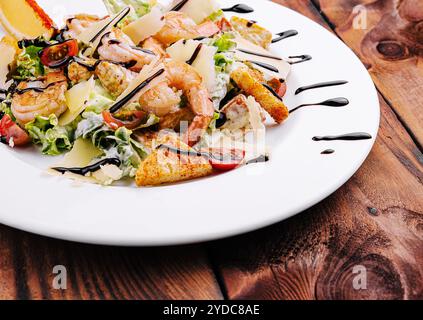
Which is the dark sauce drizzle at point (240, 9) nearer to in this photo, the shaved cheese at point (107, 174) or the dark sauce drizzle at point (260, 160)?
the dark sauce drizzle at point (260, 160)

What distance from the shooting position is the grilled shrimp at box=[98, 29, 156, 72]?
159 inches

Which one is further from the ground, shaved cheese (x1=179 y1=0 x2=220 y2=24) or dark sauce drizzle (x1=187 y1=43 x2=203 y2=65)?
dark sauce drizzle (x1=187 y1=43 x2=203 y2=65)

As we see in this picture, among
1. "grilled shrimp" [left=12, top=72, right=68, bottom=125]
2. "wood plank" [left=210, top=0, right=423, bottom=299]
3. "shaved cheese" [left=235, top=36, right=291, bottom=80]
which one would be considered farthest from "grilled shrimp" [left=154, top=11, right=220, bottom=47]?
"wood plank" [left=210, top=0, right=423, bottom=299]

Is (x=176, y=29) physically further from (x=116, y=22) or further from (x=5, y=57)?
(x=5, y=57)

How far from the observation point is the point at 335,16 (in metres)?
6.00

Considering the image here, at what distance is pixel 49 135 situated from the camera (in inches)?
147

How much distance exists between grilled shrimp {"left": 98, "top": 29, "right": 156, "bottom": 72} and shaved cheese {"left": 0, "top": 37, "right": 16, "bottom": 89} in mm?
747

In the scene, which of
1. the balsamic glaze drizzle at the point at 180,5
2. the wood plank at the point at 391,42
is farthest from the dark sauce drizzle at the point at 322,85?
the balsamic glaze drizzle at the point at 180,5

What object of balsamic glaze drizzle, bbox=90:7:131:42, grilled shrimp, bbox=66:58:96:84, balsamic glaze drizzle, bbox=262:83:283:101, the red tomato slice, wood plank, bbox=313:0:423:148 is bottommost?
wood plank, bbox=313:0:423:148

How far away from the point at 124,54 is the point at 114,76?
195 millimetres

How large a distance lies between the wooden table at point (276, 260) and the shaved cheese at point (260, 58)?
1.08m

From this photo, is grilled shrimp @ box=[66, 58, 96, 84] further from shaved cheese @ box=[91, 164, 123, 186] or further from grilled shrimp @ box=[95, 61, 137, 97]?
shaved cheese @ box=[91, 164, 123, 186]

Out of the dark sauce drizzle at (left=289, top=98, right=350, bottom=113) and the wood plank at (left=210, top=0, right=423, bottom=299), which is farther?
the dark sauce drizzle at (left=289, top=98, right=350, bottom=113)

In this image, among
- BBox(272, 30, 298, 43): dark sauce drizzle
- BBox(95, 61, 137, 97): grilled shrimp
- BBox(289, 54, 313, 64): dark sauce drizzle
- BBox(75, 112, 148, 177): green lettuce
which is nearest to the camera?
BBox(75, 112, 148, 177): green lettuce
